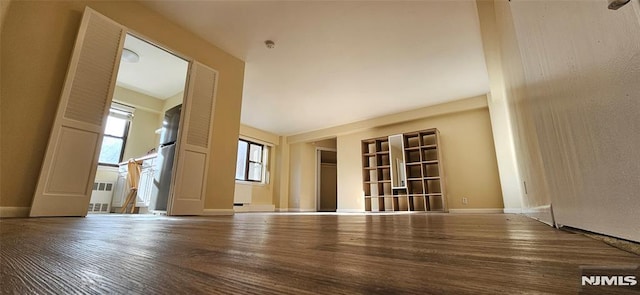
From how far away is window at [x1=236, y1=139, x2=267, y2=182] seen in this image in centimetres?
681

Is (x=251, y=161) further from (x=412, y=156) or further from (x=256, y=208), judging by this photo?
(x=412, y=156)

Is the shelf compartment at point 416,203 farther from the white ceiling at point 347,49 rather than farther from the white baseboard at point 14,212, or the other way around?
the white baseboard at point 14,212

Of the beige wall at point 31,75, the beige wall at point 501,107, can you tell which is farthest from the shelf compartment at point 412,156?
the beige wall at point 31,75

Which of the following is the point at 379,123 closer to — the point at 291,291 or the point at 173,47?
the point at 173,47

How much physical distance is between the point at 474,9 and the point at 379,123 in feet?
11.7

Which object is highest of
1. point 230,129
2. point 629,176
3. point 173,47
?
→ point 173,47

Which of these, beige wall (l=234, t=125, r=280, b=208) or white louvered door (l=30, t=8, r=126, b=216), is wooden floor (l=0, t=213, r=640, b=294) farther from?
beige wall (l=234, t=125, r=280, b=208)

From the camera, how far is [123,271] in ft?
1.11

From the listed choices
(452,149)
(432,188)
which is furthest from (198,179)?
(452,149)

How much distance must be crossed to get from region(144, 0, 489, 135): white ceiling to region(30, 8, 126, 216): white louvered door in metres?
0.77

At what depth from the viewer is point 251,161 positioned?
7.10 m

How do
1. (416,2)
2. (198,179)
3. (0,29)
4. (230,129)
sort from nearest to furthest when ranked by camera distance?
(0,29) < (416,2) < (198,179) < (230,129)

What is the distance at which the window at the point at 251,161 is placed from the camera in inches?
268

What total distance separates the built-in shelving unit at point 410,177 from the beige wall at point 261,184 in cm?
275
